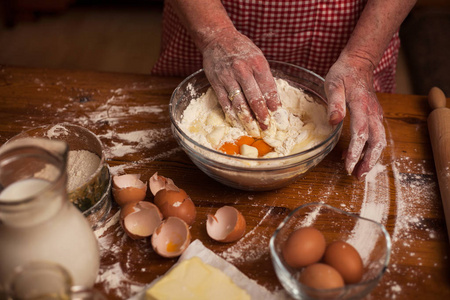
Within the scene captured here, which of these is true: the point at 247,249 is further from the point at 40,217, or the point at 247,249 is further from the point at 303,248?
the point at 40,217

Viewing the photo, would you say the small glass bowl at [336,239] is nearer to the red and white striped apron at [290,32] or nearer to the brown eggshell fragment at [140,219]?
the brown eggshell fragment at [140,219]

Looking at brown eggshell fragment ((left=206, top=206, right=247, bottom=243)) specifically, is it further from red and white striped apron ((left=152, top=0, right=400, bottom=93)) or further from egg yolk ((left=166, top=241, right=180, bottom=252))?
red and white striped apron ((left=152, top=0, right=400, bottom=93))

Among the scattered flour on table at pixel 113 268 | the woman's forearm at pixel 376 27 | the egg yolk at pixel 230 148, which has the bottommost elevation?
the scattered flour on table at pixel 113 268

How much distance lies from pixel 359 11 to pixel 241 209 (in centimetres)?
99

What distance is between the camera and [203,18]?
1.50 m

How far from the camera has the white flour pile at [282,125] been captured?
1.28 metres

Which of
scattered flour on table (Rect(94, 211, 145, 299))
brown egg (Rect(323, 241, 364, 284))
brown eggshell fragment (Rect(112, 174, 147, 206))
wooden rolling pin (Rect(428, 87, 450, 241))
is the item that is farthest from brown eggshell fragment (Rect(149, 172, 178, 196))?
wooden rolling pin (Rect(428, 87, 450, 241))

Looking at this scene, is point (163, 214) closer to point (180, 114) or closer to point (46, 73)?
point (180, 114)

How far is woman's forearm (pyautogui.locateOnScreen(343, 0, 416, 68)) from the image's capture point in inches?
58.1

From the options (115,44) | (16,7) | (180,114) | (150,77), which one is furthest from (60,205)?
(16,7)

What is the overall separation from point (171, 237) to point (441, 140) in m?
0.92

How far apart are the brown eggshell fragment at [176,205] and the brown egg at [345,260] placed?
37 centimetres

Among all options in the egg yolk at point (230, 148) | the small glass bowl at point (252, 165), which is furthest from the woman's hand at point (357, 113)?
the egg yolk at point (230, 148)

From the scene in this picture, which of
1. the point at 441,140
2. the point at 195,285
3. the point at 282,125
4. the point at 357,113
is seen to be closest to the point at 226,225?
the point at 195,285
